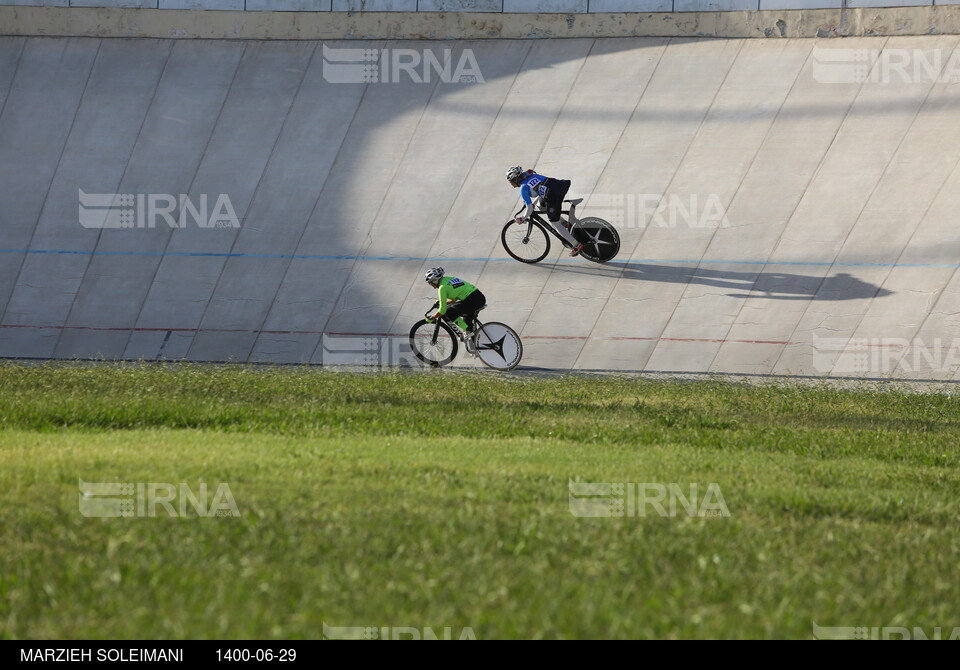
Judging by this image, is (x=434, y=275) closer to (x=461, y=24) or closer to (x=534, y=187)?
(x=534, y=187)

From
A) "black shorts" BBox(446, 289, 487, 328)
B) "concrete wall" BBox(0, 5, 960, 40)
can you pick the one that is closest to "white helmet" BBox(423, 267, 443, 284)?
"black shorts" BBox(446, 289, 487, 328)

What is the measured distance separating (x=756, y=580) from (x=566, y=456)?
12.3 ft

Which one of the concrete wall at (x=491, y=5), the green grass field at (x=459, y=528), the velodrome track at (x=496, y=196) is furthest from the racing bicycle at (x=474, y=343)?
the concrete wall at (x=491, y=5)

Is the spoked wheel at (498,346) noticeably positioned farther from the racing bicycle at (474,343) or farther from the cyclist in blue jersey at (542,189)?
the cyclist in blue jersey at (542,189)

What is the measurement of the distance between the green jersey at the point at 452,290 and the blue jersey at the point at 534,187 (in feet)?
9.40

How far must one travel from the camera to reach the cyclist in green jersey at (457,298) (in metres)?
16.5

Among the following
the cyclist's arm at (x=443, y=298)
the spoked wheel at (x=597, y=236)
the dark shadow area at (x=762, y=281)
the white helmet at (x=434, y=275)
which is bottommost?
the cyclist's arm at (x=443, y=298)

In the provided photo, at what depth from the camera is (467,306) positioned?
55.0ft

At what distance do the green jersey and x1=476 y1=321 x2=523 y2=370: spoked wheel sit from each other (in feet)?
2.30

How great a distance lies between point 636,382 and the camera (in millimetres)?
15453

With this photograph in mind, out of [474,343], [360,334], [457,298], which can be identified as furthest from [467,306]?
[360,334]

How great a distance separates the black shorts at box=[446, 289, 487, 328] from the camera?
16.7 m

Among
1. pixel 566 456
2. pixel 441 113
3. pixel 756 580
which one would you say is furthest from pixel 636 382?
pixel 756 580
